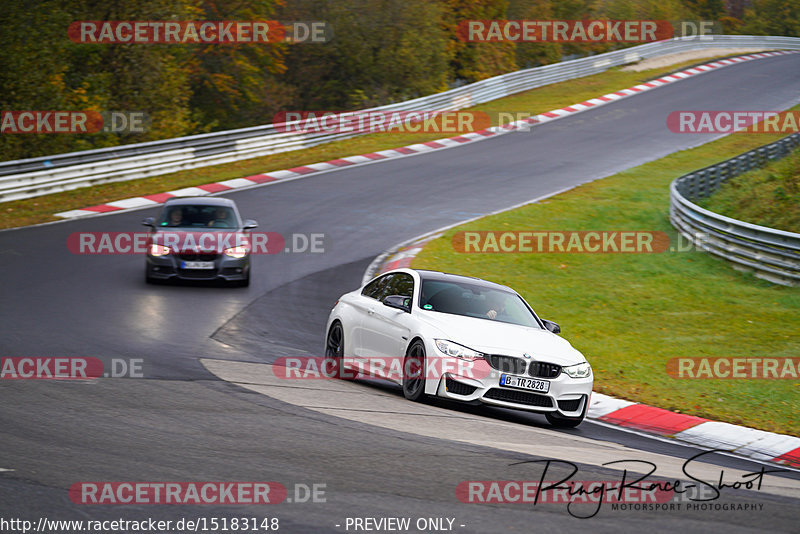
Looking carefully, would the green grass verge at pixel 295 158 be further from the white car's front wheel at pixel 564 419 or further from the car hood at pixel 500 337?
the white car's front wheel at pixel 564 419

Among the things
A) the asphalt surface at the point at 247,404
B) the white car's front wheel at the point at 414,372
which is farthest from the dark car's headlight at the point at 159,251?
the white car's front wheel at the point at 414,372

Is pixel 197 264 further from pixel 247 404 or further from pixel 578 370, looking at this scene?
pixel 578 370

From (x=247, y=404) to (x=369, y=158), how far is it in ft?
78.3

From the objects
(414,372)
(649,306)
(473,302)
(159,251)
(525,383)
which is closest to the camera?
(525,383)

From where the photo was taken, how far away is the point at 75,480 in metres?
6.08

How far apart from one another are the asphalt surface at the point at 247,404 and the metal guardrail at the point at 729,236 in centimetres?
473

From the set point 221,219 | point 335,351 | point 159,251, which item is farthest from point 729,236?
point 159,251

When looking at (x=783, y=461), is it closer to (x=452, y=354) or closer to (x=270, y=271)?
(x=452, y=354)

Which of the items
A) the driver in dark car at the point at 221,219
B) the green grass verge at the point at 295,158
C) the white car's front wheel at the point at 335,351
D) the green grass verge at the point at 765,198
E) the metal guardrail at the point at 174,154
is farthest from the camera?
the metal guardrail at the point at 174,154

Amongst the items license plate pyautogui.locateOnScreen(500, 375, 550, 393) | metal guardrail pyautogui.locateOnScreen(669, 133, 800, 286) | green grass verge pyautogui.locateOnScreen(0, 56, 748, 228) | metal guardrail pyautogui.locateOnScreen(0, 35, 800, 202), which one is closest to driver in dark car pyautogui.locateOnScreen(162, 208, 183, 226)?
green grass verge pyautogui.locateOnScreen(0, 56, 748, 228)

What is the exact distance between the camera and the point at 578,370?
10.2m

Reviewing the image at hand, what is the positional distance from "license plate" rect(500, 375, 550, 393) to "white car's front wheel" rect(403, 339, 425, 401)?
2.88 feet

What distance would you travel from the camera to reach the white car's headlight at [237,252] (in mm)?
17297

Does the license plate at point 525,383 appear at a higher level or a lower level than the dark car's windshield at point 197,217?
lower
